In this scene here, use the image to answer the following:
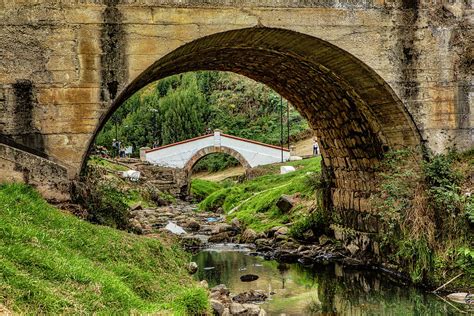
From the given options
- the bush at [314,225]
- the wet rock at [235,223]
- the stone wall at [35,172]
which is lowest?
the wet rock at [235,223]

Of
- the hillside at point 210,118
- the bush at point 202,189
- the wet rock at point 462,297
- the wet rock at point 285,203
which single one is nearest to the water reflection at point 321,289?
the wet rock at point 462,297

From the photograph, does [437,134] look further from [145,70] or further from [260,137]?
[260,137]

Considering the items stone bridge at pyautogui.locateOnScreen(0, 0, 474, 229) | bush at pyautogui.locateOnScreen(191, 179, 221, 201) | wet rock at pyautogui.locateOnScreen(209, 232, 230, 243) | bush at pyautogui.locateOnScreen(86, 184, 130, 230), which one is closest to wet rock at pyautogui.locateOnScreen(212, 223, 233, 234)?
wet rock at pyautogui.locateOnScreen(209, 232, 230, 243)

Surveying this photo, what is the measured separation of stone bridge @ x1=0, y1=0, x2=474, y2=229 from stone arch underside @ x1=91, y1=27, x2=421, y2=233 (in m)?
0.03

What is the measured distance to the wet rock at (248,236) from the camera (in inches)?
534

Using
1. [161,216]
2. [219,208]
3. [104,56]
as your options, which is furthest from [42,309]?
[219,208]

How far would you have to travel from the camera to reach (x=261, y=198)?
690 inches

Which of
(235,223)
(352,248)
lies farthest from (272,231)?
(352,248)

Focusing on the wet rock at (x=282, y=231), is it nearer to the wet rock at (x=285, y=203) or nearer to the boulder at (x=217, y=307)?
the wet rock at (x=285, y=203)

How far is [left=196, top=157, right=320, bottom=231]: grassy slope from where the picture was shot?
14742mm

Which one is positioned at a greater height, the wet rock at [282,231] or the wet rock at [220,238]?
the wet rock at [282,231]

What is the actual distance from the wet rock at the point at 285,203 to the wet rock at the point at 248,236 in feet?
4.04

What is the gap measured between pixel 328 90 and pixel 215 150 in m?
20.3

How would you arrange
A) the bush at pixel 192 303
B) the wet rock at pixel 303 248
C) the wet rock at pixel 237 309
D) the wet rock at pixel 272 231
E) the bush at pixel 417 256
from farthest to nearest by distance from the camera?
1. the wet rock at pixel 272 231
2. the wet rock at pixel 303 248
3. the bush at pixel 417 256
4. the wet rock at pixel 237 309
5. the bush at pixel 192 303
